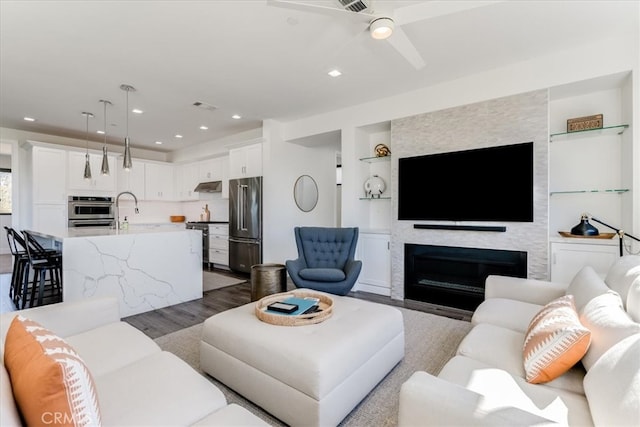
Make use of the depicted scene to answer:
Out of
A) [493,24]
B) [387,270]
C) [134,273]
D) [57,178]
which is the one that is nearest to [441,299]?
[387,270]

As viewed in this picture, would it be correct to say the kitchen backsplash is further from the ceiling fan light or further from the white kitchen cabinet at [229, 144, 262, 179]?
the ceiling fan light

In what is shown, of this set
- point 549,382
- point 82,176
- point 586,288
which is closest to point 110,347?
point 549,382

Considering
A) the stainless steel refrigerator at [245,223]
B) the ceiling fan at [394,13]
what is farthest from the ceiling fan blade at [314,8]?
the stainless steel refrigerator at [245,223]

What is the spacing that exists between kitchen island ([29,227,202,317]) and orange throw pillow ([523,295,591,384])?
3696 mm

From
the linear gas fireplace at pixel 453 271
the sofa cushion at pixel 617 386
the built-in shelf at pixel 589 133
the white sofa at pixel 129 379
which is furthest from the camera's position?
the linear gas fireplace at pixel 453 271

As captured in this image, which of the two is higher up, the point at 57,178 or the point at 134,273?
the point at 57,178

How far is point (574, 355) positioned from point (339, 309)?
1.35m

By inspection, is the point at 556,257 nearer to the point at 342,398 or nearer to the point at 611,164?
the point at 611,164

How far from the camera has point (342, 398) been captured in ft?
5.37

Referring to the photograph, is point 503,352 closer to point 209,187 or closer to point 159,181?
point 209,187

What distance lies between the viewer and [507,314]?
2119mm

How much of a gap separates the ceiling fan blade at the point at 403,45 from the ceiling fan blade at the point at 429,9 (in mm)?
78

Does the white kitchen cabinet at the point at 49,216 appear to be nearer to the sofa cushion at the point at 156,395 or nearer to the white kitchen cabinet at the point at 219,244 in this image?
the white kitchen cabinet at the point at 219,244

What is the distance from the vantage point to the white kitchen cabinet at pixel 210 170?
6.56 meters
